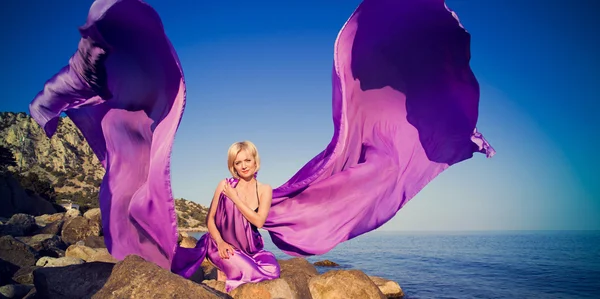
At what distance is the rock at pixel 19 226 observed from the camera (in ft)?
42.0

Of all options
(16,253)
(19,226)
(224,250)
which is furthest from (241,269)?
(19,226)

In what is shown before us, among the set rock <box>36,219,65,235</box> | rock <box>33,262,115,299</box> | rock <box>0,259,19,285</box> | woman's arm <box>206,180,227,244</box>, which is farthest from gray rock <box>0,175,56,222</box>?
woman's arm <box>206,180,227,244</box>

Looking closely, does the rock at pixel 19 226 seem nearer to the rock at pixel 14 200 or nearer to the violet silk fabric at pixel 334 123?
the rock at pixel 14 200

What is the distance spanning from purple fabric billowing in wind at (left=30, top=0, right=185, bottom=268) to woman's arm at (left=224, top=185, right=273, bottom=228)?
2.11ft

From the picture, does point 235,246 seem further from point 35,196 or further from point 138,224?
point 35,196

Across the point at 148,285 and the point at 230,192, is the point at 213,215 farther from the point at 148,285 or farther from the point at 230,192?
the point at 148,285

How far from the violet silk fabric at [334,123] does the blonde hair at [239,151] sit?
1.67 feet

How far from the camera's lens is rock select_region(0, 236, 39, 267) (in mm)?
7355

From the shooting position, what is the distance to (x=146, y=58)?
404cm

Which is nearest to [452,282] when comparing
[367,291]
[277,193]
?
[367,291]

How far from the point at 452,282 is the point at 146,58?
1384 centimetres

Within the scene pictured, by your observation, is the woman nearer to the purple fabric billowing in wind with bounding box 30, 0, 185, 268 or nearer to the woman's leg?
the woman's leg

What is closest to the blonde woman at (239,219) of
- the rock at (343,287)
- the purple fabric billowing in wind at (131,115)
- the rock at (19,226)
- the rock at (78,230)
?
the purple fabric billowing in wind at (131,115)

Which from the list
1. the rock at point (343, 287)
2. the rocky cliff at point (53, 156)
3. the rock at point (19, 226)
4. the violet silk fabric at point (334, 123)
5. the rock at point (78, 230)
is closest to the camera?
the violet silk fabric at point (334, 123)
